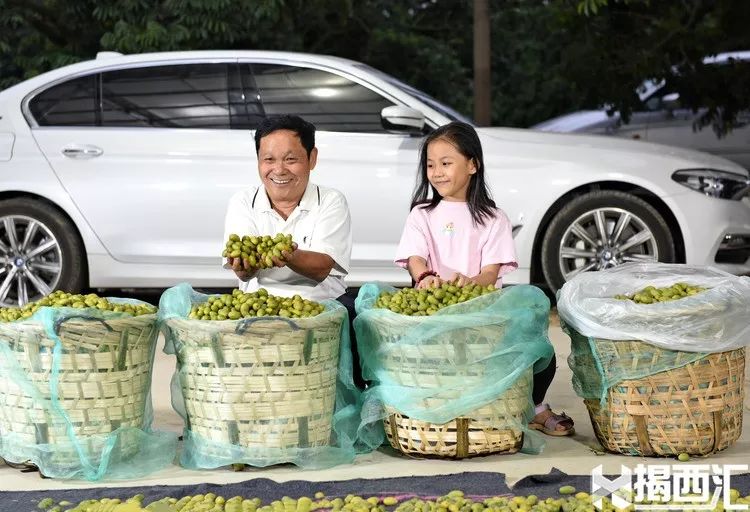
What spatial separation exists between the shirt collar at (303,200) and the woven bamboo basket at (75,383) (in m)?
0.75

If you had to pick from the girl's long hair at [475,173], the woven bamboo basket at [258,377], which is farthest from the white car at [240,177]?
the woven bamboo basket at [258,377]

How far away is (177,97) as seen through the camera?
7652 millimetres

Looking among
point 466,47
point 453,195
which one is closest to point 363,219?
point 453,195

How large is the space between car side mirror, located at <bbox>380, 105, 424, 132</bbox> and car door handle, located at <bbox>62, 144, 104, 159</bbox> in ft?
6.04

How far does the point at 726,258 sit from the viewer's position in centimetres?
771

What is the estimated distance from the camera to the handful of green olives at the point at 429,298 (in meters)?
4.18

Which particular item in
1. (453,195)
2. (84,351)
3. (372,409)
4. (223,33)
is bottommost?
(372,409)

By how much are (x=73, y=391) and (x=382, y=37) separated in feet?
35.9

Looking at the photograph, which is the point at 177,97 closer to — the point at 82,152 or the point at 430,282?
the point at 82,152

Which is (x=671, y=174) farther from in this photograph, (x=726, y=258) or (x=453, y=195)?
(x=453, y=195)

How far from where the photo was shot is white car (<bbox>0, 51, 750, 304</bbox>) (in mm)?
7375

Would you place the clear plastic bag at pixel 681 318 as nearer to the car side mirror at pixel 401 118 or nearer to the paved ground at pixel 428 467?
the paved ground at pixel 428 467

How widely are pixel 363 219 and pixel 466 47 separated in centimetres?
1101

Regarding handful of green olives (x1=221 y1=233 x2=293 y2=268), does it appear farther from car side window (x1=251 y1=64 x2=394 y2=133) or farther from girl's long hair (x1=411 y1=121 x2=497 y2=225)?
car side window (x1=251 y1=64 x2=394 y2=133)
